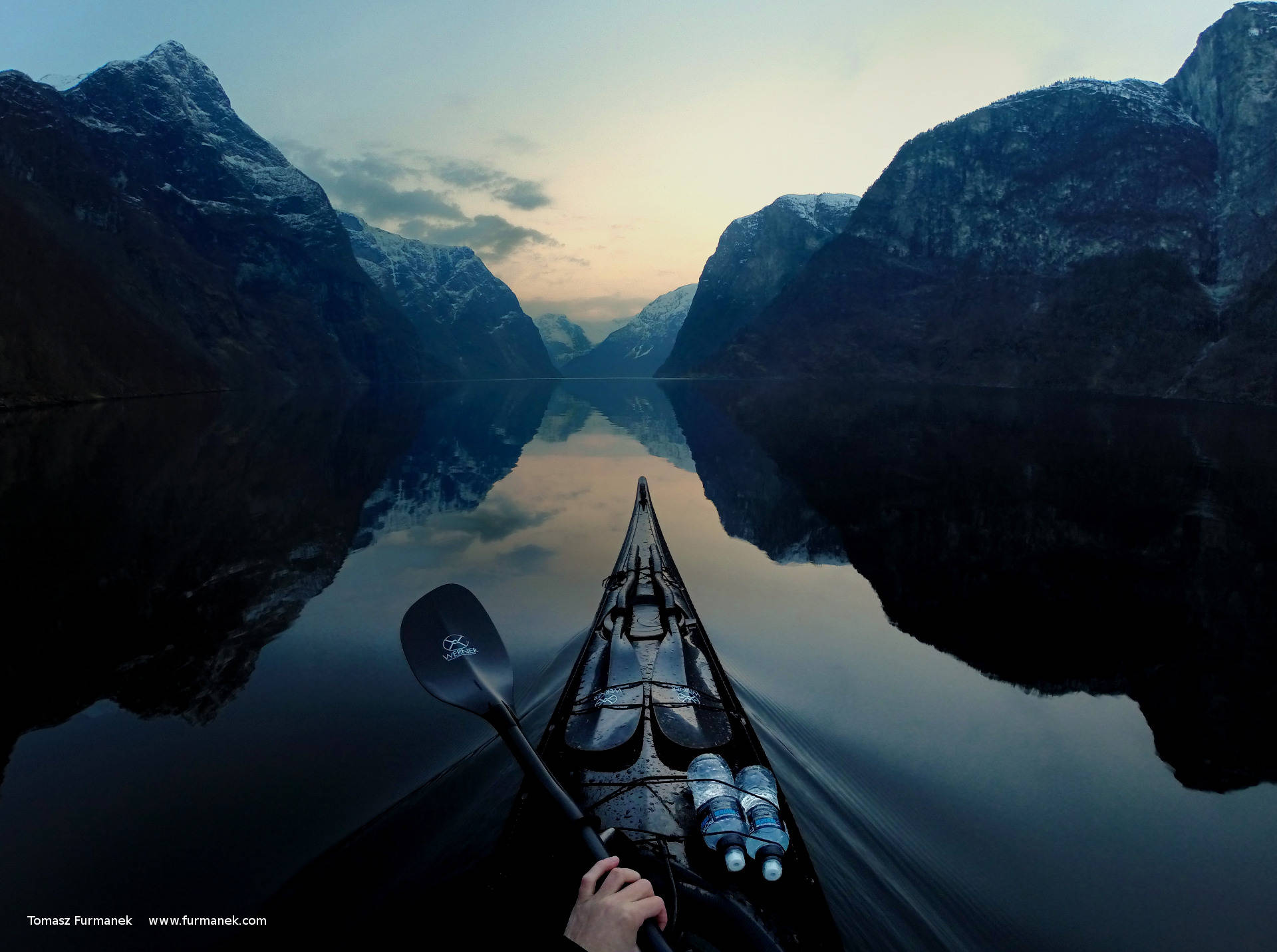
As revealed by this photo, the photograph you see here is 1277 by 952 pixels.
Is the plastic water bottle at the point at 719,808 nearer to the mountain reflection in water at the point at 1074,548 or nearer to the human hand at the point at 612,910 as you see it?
the human hand at the point at 612,910

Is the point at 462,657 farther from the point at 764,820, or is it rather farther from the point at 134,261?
the point at 134,261

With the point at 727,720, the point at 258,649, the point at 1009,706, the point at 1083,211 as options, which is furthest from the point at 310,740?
the point at 1083,211

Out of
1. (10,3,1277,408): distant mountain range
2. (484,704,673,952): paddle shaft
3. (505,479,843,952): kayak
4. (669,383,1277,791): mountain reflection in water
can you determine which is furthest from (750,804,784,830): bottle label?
(10,3,1277,408): distant mountain range

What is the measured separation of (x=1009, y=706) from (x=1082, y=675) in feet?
8.98

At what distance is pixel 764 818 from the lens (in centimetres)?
→ 586

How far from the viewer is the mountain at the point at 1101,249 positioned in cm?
12244

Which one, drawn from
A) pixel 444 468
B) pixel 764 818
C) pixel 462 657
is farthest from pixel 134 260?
pixel 764 818

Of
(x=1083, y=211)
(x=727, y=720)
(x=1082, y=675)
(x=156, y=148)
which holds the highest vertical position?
(x=156, y=148)

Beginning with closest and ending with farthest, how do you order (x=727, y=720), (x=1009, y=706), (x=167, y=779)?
(x=727, y=720)
(x=167, y=779)
(x=1009, y=706)

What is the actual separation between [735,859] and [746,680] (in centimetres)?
760

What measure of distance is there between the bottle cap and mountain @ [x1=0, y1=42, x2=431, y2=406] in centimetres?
8227

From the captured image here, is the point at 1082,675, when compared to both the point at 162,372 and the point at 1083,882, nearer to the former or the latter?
the point at 1083,882

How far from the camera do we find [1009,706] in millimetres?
12320

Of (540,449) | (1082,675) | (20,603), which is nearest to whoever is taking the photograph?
(1082,675)
